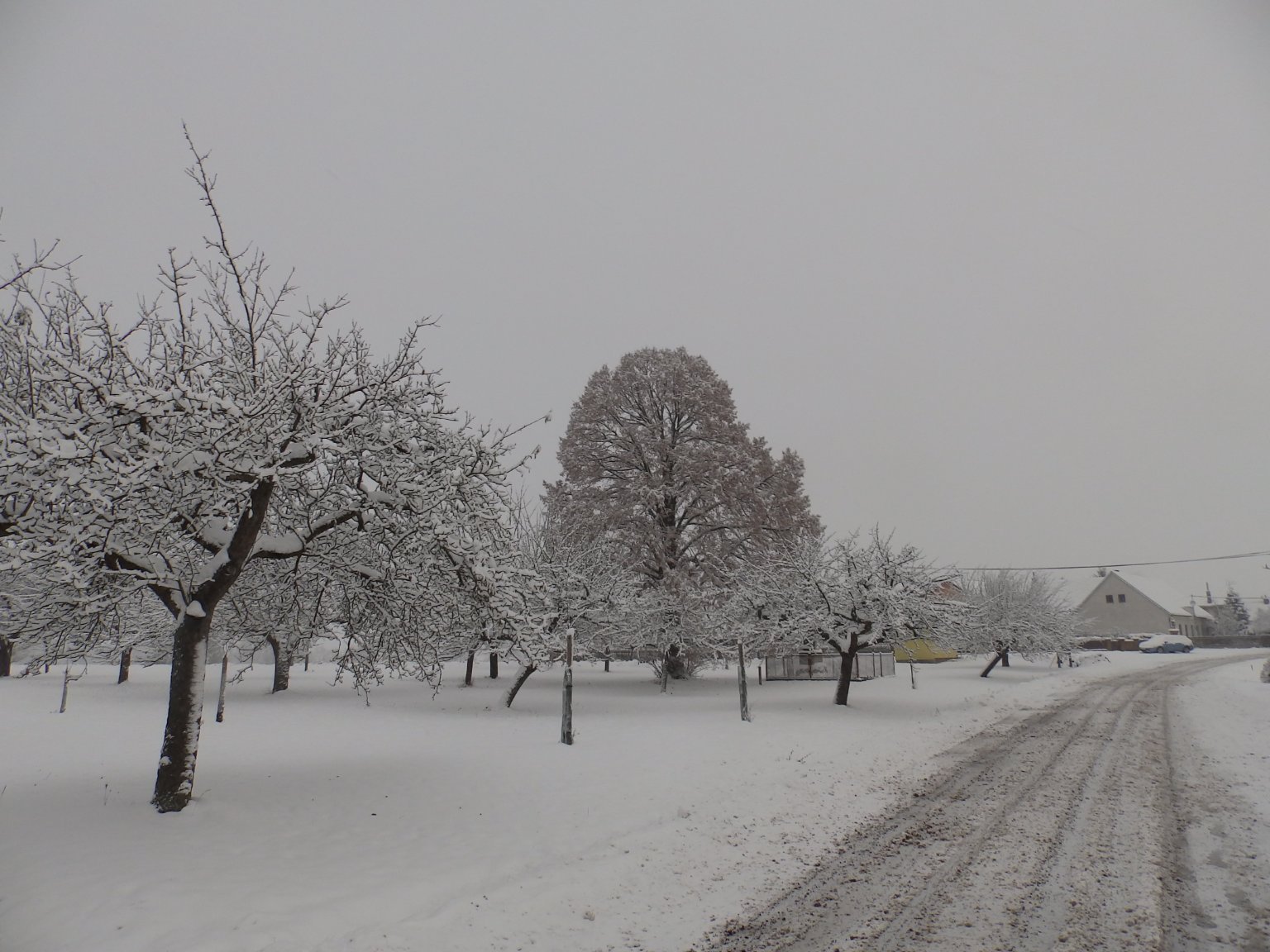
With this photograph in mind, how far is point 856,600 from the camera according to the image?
17.8 metres

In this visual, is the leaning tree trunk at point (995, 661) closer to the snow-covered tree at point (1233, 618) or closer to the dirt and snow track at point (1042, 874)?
the dirt and snow track at point (1042, 874)

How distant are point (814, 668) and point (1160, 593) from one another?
73.3 meters

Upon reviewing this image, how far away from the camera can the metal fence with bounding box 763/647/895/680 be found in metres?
31.5

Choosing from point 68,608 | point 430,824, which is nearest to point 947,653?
point 430,824

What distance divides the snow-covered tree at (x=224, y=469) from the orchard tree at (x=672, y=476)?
14131 millimetres

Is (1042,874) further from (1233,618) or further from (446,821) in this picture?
(1233,618)

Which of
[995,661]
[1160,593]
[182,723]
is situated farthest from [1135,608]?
[182,723]

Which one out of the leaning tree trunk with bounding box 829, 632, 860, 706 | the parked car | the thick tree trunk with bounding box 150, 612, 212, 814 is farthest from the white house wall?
the thick tree trunk with bounding box 150, 612, 212, 814

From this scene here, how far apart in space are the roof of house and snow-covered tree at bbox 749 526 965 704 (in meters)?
76.2

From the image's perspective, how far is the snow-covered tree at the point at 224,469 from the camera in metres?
5.90

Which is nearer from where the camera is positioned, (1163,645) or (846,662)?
(846,662)

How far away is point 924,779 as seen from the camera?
10.2 metres

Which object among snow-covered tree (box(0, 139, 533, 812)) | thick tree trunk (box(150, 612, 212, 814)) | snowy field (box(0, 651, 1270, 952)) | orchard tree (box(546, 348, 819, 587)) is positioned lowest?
snowy field (box(0, 651, 1270, 952))

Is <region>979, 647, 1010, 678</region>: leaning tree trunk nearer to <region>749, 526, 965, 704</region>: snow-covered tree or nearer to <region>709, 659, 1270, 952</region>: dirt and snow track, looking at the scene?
<region>749, 526, 965, 704</region>: snow-covered tree
